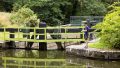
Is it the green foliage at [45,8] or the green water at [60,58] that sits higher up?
the green foliage at [45,8]

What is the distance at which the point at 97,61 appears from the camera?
2069 centimetres

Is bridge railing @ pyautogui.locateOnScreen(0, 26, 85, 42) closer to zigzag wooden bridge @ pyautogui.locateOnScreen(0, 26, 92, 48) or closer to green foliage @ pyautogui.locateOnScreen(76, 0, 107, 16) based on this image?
zigzag wooden bridge @ pyautogui.locateOnScreen(0, 26, 92, 48)

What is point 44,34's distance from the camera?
974 inches

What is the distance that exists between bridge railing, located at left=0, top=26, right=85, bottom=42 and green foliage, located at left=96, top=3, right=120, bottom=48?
92.2 inches

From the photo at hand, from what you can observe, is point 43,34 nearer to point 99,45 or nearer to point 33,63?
point 99,45

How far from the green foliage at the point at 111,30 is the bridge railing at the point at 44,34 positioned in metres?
2.34

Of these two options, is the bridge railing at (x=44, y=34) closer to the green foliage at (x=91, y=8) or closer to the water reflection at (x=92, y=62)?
the water reflection at (x=92, y=62)

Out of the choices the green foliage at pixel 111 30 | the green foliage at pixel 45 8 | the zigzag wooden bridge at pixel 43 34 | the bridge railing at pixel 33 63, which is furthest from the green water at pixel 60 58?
the green foliage at pixel 45 8

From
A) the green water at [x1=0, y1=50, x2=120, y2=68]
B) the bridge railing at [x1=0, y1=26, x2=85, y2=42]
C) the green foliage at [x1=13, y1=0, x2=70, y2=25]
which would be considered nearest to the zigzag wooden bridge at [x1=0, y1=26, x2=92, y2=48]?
the bridge railing at [x1=0, y1=26, x2=85, y2=42]

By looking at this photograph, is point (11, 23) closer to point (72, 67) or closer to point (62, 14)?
point (62, 14)

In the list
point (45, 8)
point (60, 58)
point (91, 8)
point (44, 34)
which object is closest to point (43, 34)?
point (44, 34)

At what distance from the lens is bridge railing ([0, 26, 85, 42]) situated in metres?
24.9

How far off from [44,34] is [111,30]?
496 cm

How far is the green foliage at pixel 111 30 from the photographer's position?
21828mm
